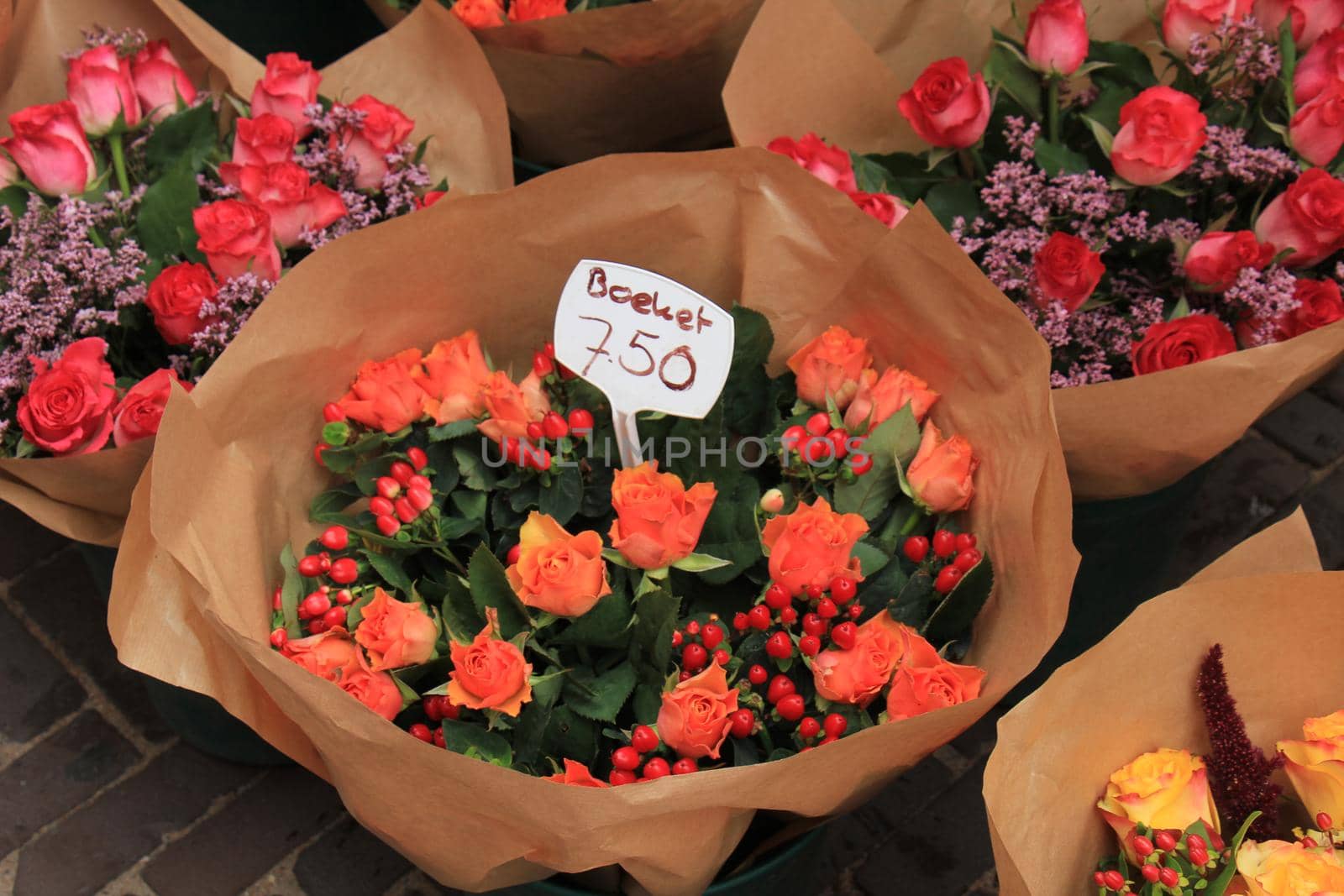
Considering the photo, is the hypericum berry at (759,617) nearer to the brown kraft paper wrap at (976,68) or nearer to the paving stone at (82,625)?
the brown kraft paper wrap at (976,68)

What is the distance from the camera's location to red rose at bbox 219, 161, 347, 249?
1.37m

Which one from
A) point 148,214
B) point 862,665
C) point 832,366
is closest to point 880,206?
point 832,366

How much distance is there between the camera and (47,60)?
153cm

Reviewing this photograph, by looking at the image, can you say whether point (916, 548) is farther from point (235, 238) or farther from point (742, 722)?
point (235, 238)

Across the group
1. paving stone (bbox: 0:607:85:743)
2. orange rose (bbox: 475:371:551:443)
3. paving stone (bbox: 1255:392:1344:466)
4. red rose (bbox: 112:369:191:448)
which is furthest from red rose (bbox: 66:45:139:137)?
paving stone (bbox: 1255:392:1344:466)

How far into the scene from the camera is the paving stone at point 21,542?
1978 millimetres

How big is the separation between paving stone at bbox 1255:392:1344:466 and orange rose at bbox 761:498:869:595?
1.35 metres

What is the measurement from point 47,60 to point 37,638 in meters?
0.87

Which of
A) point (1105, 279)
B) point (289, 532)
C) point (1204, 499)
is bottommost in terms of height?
point (1204, 499)

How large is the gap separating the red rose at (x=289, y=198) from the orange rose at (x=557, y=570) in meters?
0.52

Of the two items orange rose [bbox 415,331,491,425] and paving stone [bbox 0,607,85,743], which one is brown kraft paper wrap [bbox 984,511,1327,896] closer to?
orange rose [bbox 415,331,491,425]

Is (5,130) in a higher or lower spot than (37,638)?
higher

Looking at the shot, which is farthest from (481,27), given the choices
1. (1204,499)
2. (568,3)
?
(1204,499)

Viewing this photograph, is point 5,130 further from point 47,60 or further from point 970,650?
point 970,650
